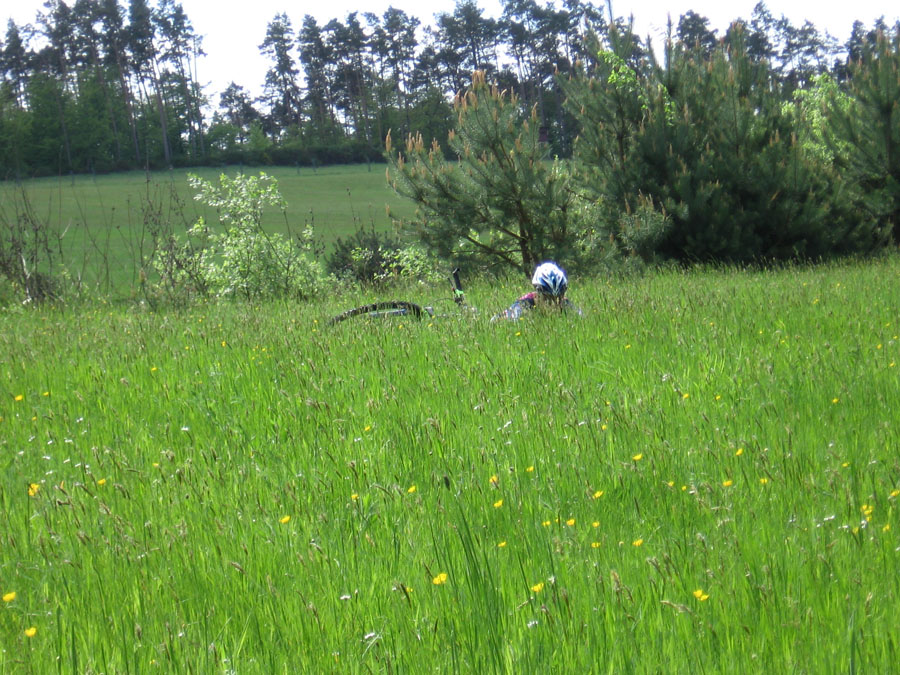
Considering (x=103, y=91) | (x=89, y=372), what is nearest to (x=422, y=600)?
(x=89, y=372)

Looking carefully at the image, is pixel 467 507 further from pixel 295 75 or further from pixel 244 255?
pixel 295 75

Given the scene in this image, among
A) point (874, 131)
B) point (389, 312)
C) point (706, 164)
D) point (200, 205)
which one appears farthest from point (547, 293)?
point (200, 205)

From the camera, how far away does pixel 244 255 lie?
14445mm

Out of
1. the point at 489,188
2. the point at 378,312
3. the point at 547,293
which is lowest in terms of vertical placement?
the point at 378,312

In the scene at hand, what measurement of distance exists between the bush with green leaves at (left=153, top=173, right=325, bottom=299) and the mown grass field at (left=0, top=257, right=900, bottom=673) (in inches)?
314

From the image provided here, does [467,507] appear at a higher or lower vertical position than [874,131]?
lower

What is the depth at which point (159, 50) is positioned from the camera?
→ 237ft

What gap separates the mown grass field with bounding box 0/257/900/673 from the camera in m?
2.00

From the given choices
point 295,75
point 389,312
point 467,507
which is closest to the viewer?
point 467,507

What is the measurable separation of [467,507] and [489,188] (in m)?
10.4

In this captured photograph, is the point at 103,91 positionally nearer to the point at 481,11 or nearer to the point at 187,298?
the point at 481,11

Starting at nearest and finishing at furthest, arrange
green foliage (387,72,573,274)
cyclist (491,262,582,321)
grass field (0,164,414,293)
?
cyclist (491,262,582,321) < green foliage (387,72,573,274) < grass field (0,164,414,293)

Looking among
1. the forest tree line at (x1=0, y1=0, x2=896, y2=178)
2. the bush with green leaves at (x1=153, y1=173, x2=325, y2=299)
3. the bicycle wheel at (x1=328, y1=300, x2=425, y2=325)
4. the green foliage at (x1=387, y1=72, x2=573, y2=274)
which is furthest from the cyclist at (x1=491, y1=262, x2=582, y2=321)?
the forest tree line at (x1=0, y1=0, x2=896, y2=178)

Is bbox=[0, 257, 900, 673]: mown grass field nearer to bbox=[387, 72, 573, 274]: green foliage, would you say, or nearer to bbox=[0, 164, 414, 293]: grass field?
bbox=[387, 72, 573, 274]: green foliage
